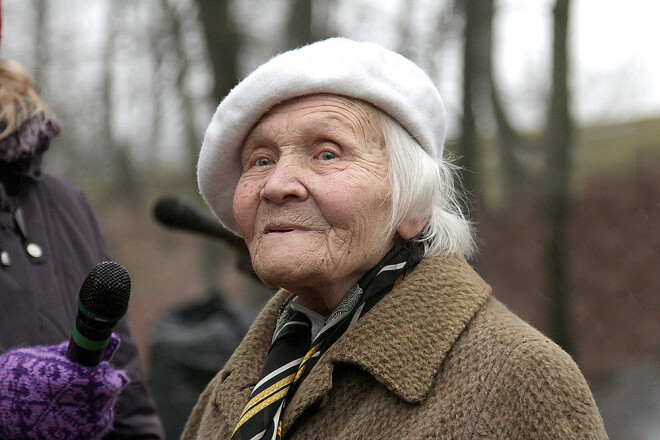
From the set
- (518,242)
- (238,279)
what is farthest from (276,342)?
(238,279)

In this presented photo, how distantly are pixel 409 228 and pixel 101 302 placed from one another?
840 millimetres

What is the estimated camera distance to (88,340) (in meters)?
1.87

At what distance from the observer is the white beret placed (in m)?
2.00

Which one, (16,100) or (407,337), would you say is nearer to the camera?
(407,337)

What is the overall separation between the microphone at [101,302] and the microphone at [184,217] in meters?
1.13

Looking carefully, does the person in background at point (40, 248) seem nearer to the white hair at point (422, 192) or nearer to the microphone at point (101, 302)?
the microphone at point (101, 302)

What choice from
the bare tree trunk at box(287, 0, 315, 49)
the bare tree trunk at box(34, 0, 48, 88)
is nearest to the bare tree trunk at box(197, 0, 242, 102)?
the bare tree trunk at box(287, 0, 315, 49)

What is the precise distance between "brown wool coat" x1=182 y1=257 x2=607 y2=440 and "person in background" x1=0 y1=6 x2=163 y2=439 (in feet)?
2.03

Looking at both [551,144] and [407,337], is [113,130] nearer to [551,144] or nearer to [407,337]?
[551,144]

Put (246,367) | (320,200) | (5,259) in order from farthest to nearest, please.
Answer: (5,259), (246,367), (320,200)

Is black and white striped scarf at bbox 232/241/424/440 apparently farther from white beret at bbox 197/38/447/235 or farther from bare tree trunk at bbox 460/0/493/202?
bare tree trunk at bbox 460/0/493/202

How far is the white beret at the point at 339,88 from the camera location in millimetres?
2004

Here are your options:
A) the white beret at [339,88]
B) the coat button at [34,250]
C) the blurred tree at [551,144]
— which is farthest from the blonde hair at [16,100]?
the blurred tree at [551,144]

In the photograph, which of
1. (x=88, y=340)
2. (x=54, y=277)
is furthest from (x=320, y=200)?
(x=54, y=277)
